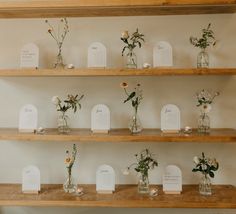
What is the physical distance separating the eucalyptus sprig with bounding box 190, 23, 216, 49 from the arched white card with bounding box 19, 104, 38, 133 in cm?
112

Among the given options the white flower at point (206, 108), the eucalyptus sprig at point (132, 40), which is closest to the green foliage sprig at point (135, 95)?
the eucalyptus sprig at point (132, 40)

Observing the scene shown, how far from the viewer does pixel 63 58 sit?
2104 millimetres

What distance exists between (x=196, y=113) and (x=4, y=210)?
147cm

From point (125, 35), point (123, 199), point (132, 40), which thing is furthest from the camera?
point (132, 40)

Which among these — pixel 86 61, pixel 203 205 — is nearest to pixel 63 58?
pixel 86 61

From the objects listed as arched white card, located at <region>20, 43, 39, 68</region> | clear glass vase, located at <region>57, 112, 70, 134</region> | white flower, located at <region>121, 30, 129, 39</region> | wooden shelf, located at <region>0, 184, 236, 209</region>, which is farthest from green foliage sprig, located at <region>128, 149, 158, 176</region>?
arched white card, located at <region>20, 43, 39, 68</region>

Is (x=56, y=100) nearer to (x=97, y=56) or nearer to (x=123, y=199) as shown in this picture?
(x=97, y=56)

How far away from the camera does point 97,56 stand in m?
1.98

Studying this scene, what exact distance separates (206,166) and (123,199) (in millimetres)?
554

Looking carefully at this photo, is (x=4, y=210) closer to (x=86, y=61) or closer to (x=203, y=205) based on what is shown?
(x=86, y=61)

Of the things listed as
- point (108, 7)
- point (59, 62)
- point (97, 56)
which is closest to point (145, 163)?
point (97, 56)

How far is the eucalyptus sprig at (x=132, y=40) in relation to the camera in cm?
195

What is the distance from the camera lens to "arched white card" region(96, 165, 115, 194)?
6.30 feet

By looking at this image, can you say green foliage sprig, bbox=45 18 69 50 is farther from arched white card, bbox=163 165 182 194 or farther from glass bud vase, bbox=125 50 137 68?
arched white card, bbox=163 165 182 194
